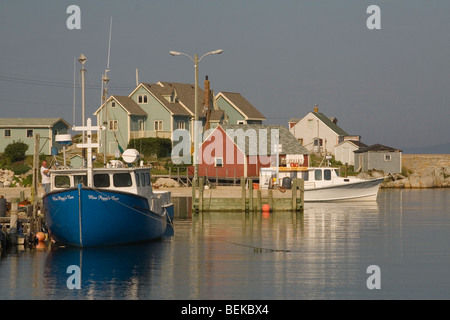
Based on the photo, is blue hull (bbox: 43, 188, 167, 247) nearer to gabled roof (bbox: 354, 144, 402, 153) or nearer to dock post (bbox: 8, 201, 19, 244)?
dock post (bbox: 8, 201, 19, 244)

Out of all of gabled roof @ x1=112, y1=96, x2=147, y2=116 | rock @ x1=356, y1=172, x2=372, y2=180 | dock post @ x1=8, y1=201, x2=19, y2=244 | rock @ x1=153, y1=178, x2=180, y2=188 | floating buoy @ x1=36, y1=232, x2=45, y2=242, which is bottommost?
floating buoy @ x1=36, y1=232, x2=45, y2=242

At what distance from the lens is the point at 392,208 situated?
5734 centimetres

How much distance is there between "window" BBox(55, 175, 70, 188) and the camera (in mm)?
33312

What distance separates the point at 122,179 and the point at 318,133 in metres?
73.5

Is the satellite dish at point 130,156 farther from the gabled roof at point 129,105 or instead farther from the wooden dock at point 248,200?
the gabled roof at point 129,105

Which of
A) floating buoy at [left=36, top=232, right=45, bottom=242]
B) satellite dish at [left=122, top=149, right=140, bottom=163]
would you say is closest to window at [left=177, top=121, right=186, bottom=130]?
floating buoy at [left=36, top=232, right=45, bottom=242]

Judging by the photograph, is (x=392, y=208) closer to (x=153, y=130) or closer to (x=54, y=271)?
(x=54, y=271)

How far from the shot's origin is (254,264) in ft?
98.0

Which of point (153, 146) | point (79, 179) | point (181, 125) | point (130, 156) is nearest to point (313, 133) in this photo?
point (181, 125)

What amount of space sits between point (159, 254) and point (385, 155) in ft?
215

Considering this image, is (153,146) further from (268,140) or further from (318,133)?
(318,133)

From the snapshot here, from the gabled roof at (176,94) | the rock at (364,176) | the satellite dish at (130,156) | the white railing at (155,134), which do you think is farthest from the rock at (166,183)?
the satellite dish at (130,156)

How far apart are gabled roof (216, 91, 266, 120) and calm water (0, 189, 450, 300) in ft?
196
